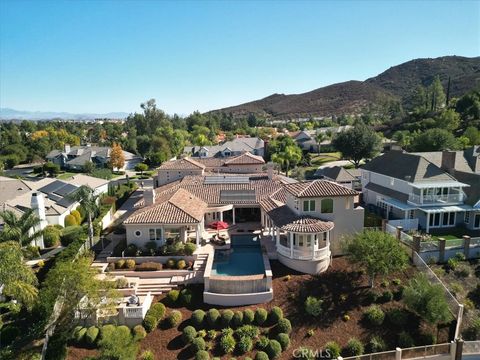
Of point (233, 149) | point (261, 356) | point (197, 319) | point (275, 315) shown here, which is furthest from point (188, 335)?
point (233, 149)

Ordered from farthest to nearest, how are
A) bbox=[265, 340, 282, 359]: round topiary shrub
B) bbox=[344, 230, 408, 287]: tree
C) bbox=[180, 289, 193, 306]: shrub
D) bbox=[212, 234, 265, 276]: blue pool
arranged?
bbox=[212, 234, 265, 276]: blue pool < bbox=[344, 230, 408, 287]: tree < bbox=[180, 289, 193, 306]: shrub < bbox=[265, 340, 282, 359]: round topiary shrub

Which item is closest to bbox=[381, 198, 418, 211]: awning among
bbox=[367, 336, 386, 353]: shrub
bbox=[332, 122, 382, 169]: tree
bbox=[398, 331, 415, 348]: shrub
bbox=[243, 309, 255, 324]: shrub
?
bbox=[398, 331, 415, 348]: shrub

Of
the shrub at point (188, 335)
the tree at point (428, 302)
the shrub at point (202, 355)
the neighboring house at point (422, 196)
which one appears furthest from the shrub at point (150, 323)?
the neighboring house at point (422, 196)

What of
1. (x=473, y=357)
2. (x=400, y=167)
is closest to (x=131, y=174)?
(x=400, y=167)

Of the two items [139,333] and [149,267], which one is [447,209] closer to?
[149,267]

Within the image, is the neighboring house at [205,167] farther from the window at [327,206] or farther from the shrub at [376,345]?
the shrub at [376,345]

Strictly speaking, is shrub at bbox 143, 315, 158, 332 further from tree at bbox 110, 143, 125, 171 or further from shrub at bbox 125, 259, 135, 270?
tree at bbox 110, 143, 125, 171
